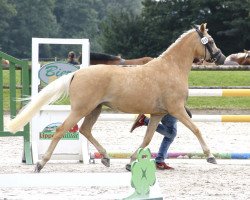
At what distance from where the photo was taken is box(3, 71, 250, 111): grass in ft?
69.1

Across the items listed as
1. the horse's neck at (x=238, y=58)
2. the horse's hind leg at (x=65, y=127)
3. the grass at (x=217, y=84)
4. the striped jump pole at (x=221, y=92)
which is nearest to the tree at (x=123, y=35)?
the horse's neck at (x=238, y=58)

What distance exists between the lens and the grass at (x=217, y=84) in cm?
2105

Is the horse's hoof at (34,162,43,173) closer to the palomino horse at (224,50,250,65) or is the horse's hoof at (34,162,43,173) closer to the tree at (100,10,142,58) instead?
the palomino horse at (224,50,250,65)

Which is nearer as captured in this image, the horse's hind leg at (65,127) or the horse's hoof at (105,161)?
the horse's hind leg at (65,127)

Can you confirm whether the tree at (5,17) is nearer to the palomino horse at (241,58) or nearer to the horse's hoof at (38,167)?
the palomino horse at (241,58)

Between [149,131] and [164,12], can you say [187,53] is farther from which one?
[164,12]

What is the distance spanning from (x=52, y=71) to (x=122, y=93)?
1.20 m

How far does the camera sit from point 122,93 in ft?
33.4

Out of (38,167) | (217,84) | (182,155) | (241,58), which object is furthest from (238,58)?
(38,167)

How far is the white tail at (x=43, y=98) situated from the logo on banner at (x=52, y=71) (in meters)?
0.77

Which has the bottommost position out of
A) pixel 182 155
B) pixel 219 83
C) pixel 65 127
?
pixel 219 83

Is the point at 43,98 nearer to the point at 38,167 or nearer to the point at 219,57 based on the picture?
the point at 38,167

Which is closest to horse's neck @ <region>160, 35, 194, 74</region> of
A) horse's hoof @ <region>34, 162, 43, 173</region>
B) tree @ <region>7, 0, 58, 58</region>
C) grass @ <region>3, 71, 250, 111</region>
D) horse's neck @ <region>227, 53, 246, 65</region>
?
horse's hoof @ <region>34, 162, 43, 173</region>

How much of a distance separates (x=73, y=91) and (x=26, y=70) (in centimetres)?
119
